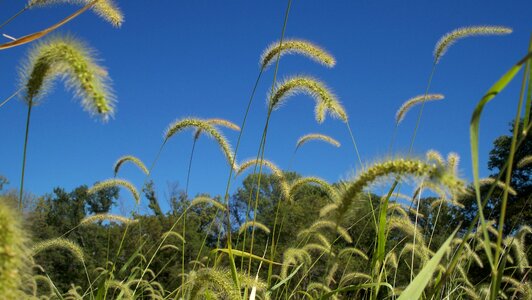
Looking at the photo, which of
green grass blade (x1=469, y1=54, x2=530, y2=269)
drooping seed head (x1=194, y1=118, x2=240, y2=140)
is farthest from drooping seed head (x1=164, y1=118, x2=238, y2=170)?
green grass blade (x1=469, y1=54, x2=530, y2=269)

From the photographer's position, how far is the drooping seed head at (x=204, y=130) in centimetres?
393

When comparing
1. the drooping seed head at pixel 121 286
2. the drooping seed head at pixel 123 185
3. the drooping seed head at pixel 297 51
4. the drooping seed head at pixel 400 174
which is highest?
the drooping seed head at pixel 297 51

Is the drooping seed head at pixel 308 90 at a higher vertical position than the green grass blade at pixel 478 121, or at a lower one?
higher

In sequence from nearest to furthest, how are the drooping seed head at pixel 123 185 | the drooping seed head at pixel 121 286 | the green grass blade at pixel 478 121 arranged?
the green grass blade at pixel 478 121
the drooping seed head at pixel 121 286
the drooping seed head at pixel 123 185

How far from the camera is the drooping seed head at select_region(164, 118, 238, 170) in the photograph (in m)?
3.93

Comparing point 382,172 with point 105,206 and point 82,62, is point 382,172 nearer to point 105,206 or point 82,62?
point 82,62

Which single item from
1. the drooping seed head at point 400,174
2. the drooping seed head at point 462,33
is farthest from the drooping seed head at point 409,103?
the drooping seed head at point 400,174

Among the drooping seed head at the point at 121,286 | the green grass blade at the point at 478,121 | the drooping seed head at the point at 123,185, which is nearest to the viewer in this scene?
the green grass blade at the point at 478,121

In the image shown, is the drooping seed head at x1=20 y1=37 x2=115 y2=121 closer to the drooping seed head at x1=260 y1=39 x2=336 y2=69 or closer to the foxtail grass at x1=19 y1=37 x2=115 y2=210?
the foxtail grass at x1=19 y1=37 x2=115 y2=210

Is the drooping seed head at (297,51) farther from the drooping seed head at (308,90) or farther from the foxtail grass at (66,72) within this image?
the foxtail grass at (66,72)

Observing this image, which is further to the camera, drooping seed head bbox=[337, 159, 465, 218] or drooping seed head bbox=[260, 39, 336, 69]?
drooping seed head bbox=[260, 39, 336, 69]

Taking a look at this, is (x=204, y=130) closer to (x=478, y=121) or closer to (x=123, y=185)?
(x=123, y=185)

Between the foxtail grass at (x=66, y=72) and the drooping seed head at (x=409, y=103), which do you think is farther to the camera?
the drooping seed head at (x=409, y=103)

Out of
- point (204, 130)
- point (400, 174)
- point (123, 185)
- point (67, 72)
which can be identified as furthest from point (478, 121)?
point (123, 185)
